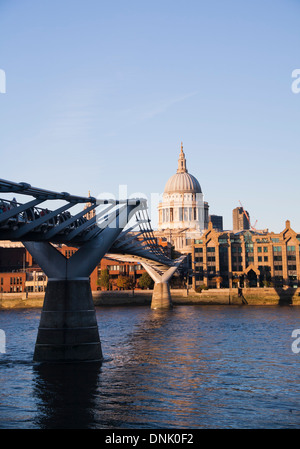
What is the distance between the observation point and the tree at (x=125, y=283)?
435ft

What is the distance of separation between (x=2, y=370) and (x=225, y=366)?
1486 cm

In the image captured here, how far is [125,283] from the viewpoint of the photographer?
13262 cm

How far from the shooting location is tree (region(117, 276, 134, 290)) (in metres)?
132

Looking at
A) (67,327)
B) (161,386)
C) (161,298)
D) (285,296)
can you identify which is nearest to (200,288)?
(285,296)

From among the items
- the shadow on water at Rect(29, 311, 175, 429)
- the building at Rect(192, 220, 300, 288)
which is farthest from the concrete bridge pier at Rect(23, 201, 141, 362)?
the building at Rect(192, 220, 300, 288)

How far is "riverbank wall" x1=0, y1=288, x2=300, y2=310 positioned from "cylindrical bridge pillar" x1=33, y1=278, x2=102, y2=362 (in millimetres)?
78421

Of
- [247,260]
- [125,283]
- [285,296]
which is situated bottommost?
[285,296]

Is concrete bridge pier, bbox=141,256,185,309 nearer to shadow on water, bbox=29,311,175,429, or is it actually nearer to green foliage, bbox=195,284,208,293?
green foliage, bbox=195,284,208,293

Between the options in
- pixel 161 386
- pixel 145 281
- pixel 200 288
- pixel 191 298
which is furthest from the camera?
pixel 145 281

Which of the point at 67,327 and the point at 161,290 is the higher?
the point at 161,290

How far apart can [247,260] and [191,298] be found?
79.7 feet

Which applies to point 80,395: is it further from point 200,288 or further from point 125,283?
point 125,283
